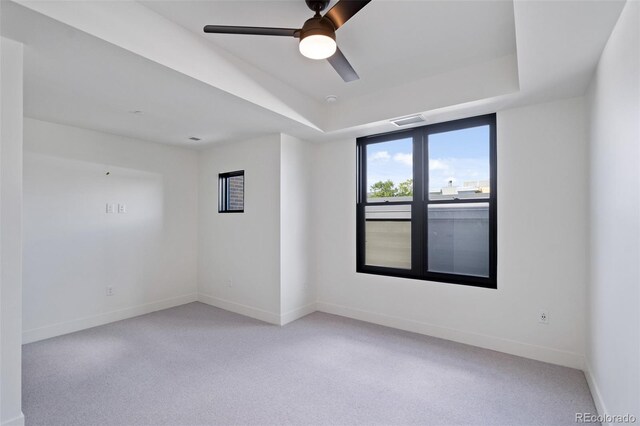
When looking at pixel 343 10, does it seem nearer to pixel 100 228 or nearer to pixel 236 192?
pixel 236 192

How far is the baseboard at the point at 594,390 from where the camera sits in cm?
201

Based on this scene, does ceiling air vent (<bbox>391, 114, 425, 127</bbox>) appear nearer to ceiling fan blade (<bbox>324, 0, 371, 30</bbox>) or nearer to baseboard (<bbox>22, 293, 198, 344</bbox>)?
ceiling fan blade (<bbox>324, 0, 371, 30</bbox>)

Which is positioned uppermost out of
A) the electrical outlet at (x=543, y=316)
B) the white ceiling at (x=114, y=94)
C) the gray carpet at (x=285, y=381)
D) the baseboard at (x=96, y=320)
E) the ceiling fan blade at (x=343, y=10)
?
the ceiling fan blade at (x=343, y=10)

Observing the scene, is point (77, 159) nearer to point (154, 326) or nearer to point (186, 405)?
point (154, 326)

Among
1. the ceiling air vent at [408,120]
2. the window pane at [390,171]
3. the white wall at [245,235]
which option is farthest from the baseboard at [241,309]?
the ceiling air vent at [408,120]

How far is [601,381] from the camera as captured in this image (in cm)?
210

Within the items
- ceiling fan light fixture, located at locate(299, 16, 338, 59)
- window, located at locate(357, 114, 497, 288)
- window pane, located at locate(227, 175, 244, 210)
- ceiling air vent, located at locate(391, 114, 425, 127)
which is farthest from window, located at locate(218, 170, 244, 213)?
ceiling fan light fixture, located at locate(299, 16, 338, 59)

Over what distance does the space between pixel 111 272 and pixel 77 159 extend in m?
1.48

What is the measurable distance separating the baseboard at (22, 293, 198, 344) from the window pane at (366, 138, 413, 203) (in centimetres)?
333

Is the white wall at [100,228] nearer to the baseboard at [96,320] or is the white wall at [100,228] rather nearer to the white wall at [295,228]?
the baseboard at [96,320]

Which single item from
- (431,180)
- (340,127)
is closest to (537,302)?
(431,180)

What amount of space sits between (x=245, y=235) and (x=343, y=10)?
10.5ft

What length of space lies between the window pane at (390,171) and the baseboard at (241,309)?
2006 millimetres

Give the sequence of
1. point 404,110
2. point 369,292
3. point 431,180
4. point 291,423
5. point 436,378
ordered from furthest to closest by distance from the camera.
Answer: point 369,292 → point 431,180 → point 404,110 → point 436,378 → point 291,423
